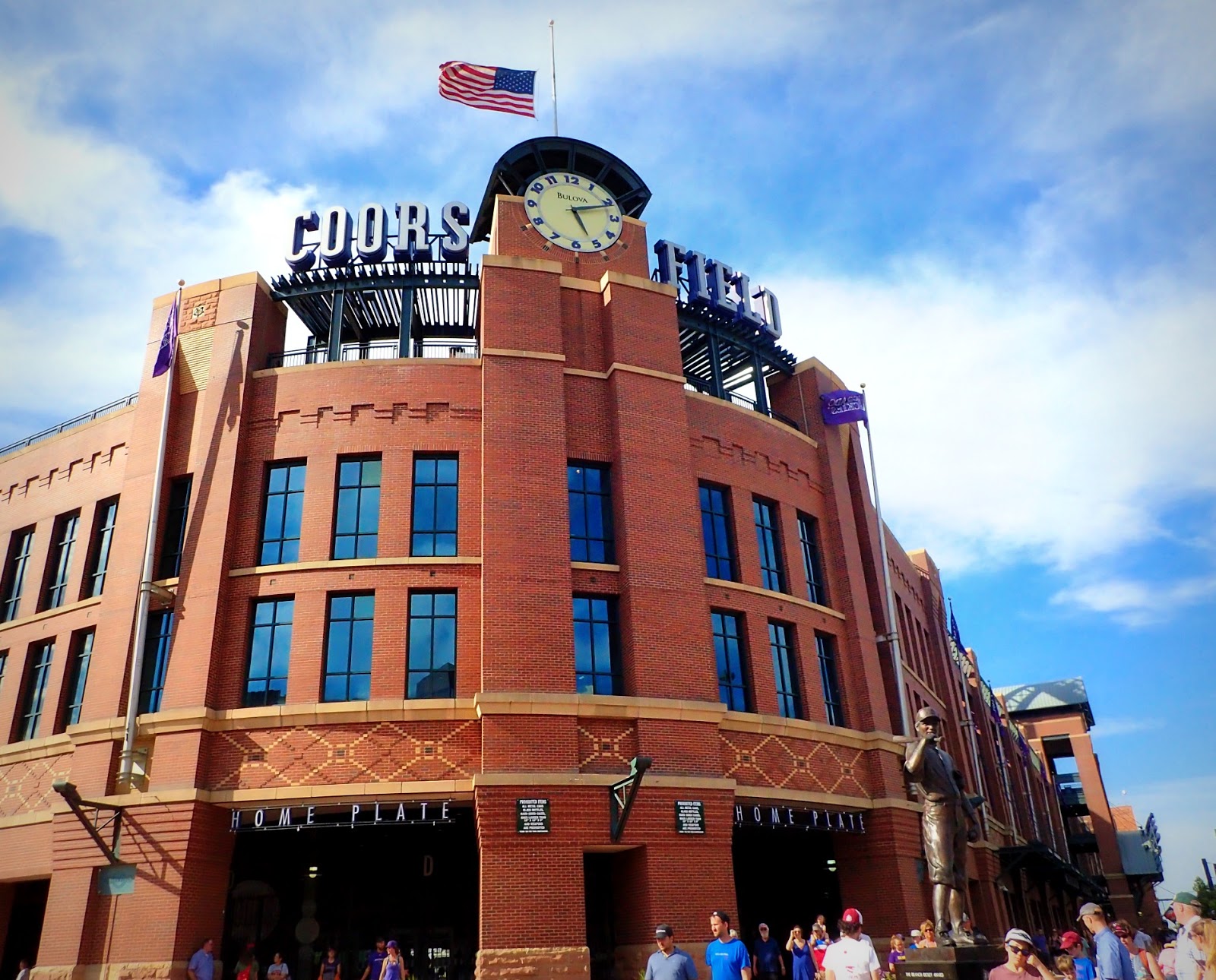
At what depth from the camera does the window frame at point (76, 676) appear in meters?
25.5

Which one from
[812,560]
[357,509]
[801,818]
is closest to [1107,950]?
[801,818]

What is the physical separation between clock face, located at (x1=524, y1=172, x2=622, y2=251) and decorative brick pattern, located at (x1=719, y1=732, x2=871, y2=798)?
14800mm

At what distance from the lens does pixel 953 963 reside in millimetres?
13008

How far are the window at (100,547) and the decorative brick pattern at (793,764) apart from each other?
1738cm

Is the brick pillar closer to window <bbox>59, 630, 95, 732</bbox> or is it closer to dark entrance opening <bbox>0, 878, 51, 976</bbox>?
window <bbox>59, 630, 95, 732</bbox>

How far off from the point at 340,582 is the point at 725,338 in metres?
15.2

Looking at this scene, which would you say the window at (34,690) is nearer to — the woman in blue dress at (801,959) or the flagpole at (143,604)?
the flagpole at (143,604)

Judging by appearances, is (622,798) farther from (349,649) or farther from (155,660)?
(155,660)

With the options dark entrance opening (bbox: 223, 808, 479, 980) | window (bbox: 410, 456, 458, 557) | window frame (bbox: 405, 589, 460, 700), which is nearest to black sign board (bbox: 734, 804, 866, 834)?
dark entrance opening (bbox: 223, 808, 479, 980)

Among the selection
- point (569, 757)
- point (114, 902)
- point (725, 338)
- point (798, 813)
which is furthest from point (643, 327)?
point (114, 902)

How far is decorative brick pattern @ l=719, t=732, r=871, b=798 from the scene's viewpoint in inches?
973

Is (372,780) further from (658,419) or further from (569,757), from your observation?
(658,419)

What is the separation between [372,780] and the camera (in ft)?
71.3

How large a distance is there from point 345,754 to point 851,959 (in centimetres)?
1349
